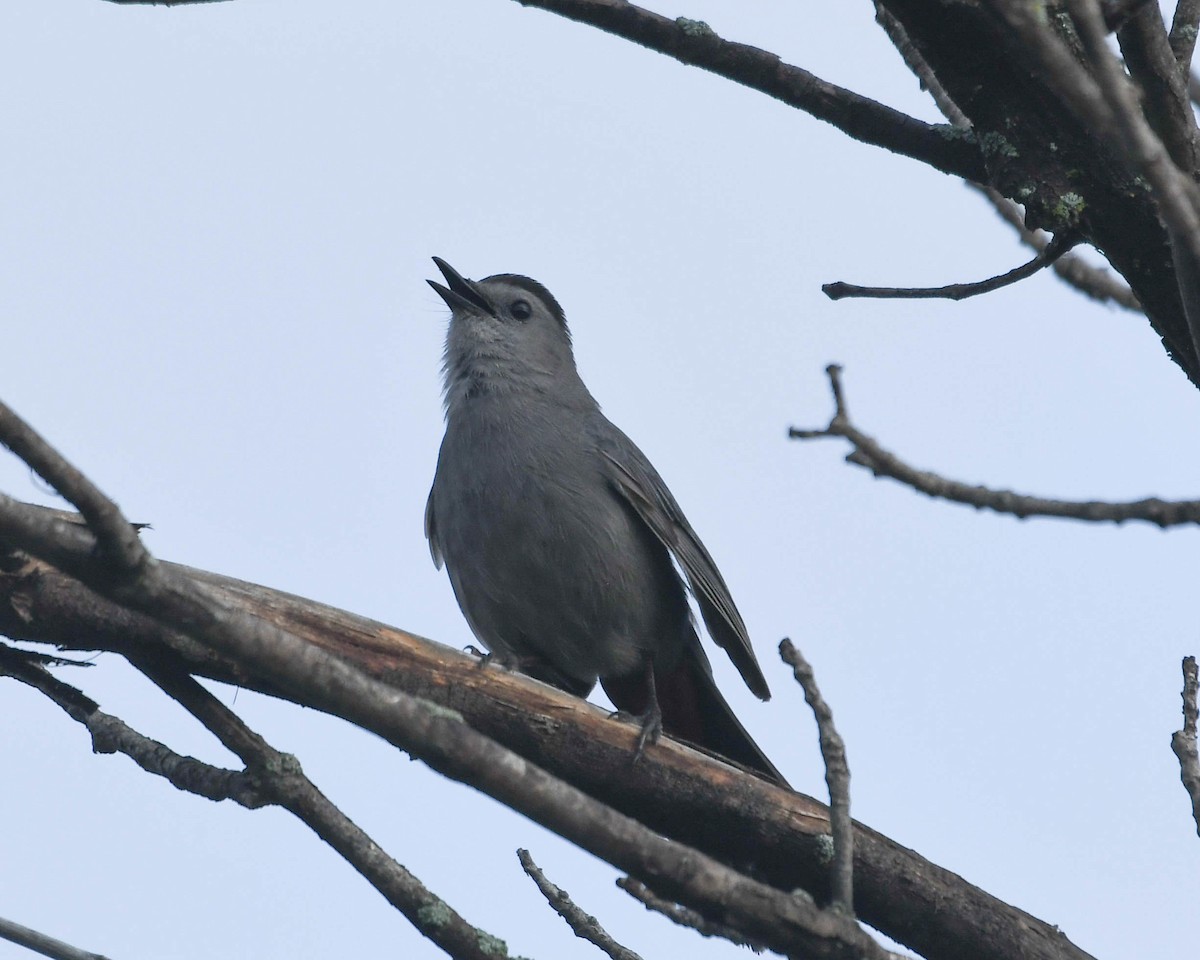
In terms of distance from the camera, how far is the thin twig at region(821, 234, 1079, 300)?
12.4 feet

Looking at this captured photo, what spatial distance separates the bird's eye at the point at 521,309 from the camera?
7.48m

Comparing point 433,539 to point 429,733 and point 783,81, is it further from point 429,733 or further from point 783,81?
point 429,733

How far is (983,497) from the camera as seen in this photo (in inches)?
117

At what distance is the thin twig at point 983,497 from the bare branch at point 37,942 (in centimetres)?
198

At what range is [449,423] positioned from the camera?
6660 millimetres

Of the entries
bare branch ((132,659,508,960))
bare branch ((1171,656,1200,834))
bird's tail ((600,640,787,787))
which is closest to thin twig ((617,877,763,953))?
bare branch ((132,659,508,960))

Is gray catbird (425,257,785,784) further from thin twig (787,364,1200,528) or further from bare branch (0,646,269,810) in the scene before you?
thin twig (787,364,1200,528)

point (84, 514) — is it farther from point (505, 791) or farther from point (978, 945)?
point (978, 945)

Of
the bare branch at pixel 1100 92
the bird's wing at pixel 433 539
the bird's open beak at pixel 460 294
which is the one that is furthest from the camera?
the bird's open beak at pixel 460 294

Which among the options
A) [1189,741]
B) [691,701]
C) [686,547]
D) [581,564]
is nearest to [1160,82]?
[1189,741]

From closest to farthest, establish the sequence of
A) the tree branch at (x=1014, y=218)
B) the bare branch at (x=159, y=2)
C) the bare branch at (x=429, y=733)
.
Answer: the bare branch at (x=429, y=733)
the bare branch at (x=159, y=2)
the tree branch at (x=1014, y=218)

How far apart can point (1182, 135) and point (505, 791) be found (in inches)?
94.3

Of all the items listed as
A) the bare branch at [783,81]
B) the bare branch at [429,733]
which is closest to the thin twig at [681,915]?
the bare branch at [429,733]

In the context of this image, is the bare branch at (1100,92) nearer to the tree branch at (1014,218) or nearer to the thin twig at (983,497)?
the thin twig at (983,497)
